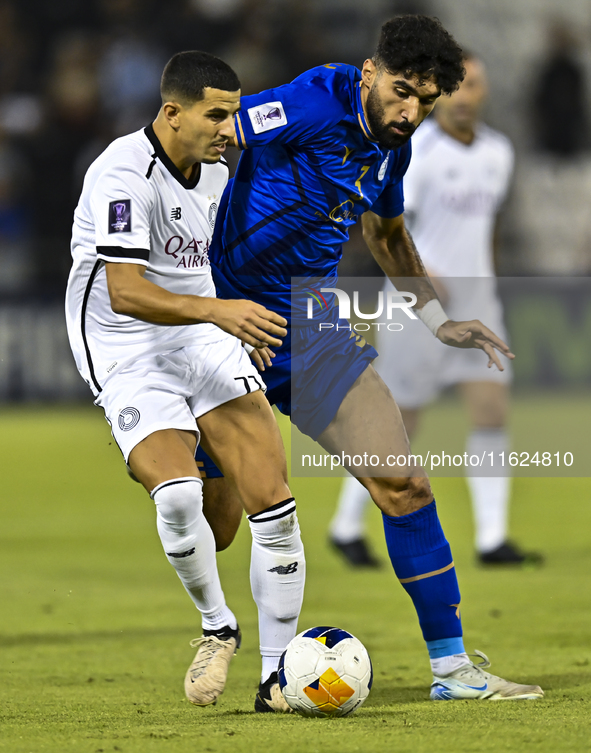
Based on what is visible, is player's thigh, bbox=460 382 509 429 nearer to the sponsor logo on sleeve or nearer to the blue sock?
the blue sock

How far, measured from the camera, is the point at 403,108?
3717mm

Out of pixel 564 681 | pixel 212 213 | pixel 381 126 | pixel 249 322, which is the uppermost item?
pixel 381 126

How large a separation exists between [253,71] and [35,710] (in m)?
11.8

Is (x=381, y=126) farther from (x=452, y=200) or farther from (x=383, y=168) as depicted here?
(x=452, y=200)

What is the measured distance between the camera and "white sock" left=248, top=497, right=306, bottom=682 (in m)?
3.75

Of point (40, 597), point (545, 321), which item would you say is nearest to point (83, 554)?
point (40, 597)

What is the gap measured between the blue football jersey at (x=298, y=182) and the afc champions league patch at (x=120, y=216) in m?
0.45

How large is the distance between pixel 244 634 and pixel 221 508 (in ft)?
3.18

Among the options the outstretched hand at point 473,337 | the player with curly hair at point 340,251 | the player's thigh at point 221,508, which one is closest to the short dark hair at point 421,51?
the player with curly hair at point 340,251

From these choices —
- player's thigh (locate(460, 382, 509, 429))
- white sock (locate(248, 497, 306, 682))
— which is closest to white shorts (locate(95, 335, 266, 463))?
white sock (locate(248, 497, 306, 682))

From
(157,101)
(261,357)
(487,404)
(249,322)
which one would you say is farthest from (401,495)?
(157,101)

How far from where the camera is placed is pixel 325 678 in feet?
11.2

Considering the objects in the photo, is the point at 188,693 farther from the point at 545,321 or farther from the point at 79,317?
the point at 545,321

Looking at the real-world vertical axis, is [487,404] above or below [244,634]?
above
